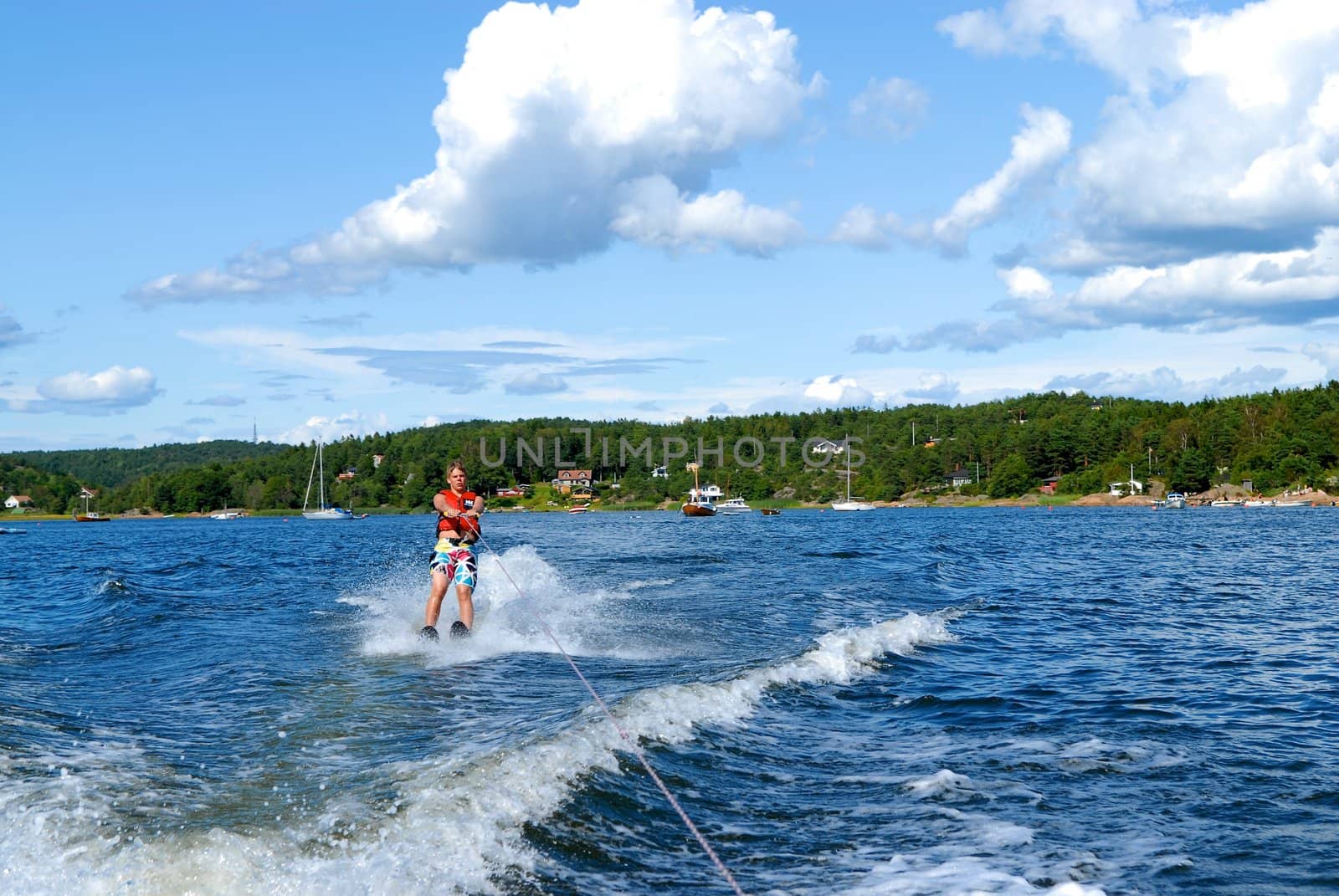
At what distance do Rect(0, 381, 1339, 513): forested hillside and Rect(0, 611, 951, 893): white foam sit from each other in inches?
5450

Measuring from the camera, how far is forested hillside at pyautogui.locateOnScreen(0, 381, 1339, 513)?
443 feet

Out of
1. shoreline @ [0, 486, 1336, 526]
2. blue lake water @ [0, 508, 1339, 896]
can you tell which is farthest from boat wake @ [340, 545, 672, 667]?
shoreline @ [0, 486, 1336, 526]

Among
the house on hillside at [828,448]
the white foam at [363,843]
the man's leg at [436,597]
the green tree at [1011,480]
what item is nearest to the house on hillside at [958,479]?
the green tree at [1011,480]

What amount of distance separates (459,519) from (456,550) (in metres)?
0.44

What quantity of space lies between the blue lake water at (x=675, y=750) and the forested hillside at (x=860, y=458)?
131 meters

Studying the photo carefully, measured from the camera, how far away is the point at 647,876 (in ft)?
18.2

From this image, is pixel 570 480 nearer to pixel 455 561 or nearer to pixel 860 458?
pixel 860 458

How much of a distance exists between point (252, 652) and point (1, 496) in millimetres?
196855

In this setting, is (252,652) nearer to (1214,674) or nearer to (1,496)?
(1214,674)

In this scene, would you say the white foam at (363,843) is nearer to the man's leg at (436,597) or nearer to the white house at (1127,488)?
the man's leg at (436,597)

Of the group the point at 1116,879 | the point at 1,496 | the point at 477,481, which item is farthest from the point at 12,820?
the point at 1,496

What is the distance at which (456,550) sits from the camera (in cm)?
1365

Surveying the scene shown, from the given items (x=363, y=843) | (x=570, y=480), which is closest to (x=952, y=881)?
(x=363, y=843)

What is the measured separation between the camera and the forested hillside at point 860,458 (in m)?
135
